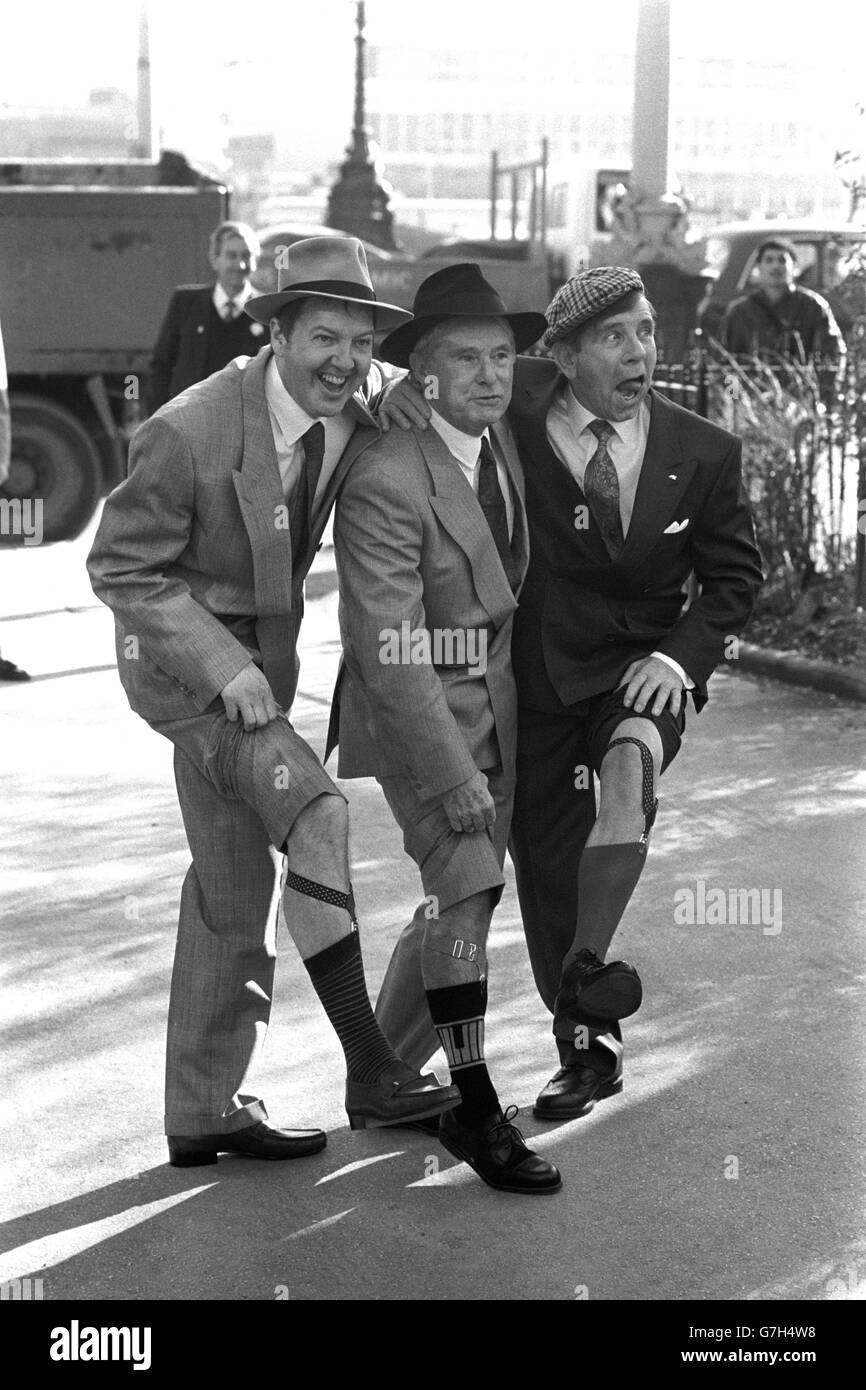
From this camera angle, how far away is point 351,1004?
4.05 m

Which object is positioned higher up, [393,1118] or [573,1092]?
[393,1118]

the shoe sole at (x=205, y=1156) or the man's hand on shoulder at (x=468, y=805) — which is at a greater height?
the man's hand on shoulder at (x=468, y=805)

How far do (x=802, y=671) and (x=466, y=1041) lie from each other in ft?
19.2

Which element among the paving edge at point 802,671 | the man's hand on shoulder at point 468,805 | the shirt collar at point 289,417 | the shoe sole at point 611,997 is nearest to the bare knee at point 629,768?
the man's hand on shoulder at point 468,805

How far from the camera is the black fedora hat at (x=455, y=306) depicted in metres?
4.25

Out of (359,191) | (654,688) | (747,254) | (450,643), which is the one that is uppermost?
(359,191)

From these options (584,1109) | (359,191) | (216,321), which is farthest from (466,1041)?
(359,191)

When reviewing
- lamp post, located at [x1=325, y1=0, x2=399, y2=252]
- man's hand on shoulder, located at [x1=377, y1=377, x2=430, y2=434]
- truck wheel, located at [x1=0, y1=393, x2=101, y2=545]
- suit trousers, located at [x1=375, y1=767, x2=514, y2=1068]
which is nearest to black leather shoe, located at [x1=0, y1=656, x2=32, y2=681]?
truck wheel, located at [x1=0, y1=393, x2=101, y2=545]

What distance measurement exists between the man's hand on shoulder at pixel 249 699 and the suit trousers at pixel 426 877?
403 millimetres

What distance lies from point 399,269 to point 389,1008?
1925 centimetres

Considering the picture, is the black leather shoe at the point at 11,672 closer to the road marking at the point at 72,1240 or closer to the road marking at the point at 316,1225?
the road marking at the point at 72,1240

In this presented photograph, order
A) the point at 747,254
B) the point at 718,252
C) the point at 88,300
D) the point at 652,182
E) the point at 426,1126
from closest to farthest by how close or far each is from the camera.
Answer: the point at 426,1126 < the point at 88,300 < the point at 652,182 < the point at 747,254 < the point at 718,252

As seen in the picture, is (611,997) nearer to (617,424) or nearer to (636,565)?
(636,565)

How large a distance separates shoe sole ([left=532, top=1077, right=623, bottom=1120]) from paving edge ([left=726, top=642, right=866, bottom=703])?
4937 millimetres
